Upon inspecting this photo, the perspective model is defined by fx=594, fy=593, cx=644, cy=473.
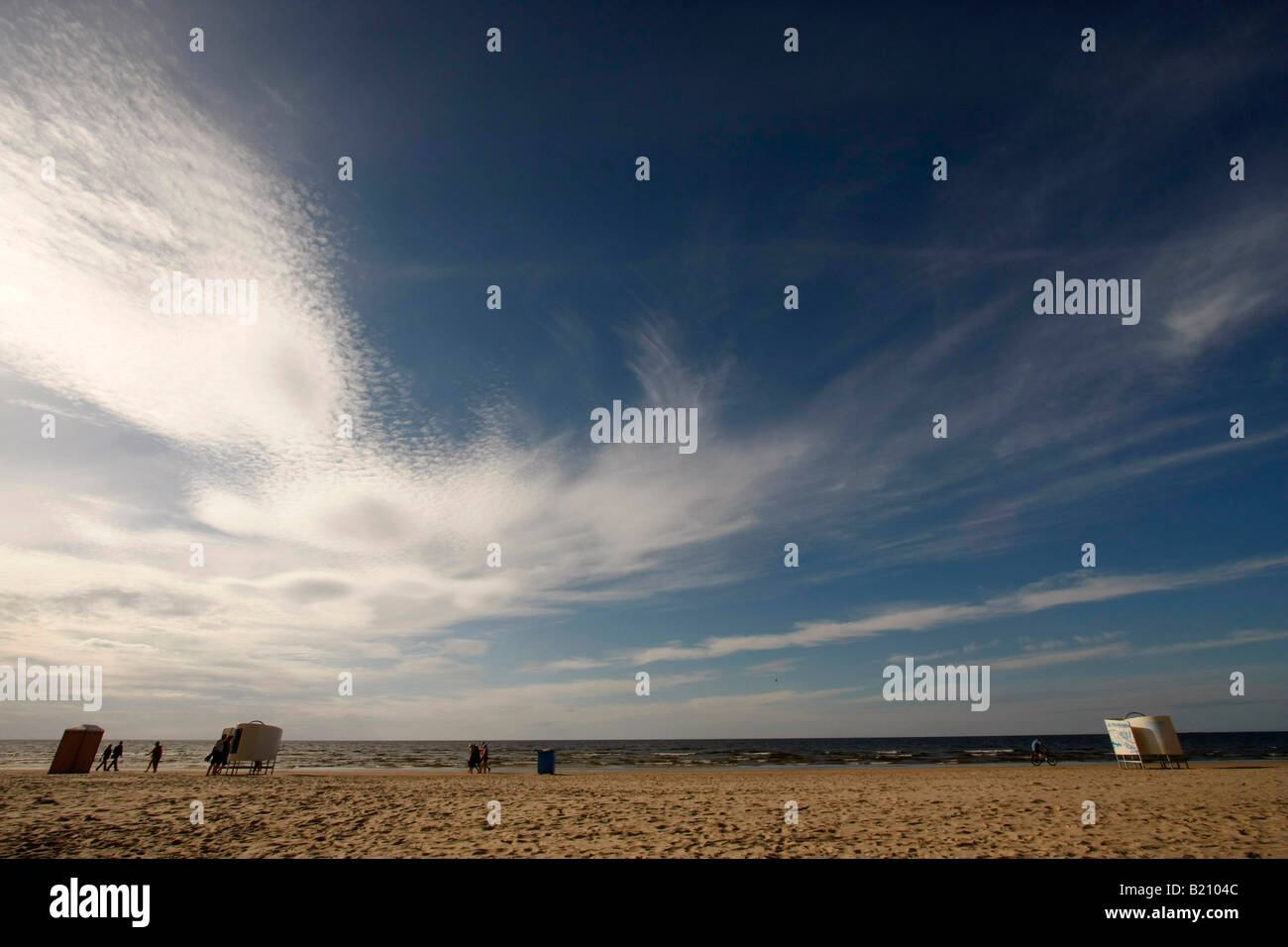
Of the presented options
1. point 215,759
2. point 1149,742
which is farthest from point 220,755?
point 1149,742

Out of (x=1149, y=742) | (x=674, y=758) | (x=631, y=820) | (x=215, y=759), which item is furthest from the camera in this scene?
(x=674, y=758)

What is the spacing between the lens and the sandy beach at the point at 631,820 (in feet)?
40.9

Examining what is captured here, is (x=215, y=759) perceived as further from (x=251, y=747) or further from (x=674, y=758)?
(x=674, y=758)

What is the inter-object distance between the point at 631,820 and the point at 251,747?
21.5 m

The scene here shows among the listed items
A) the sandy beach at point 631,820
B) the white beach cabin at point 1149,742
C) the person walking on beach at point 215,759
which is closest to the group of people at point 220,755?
the person walking on beach at point 215,759

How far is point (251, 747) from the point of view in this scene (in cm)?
2739

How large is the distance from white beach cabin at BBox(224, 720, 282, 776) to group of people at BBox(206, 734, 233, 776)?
0.13 m

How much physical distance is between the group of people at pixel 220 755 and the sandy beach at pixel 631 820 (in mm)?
3649

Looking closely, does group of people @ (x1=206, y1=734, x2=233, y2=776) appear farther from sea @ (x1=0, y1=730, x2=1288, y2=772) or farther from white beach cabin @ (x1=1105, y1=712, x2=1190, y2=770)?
white beach cabin @ (x1=1105, y1=712, x2=1190, y2=770)

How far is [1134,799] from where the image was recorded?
18703 millimetres

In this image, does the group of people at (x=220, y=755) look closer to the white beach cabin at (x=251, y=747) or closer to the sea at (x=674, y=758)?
the white beach cabin at (x=251, y=747)
